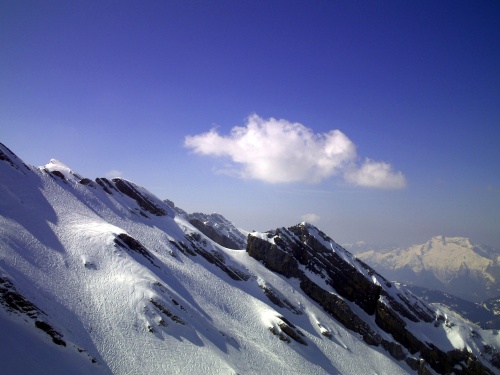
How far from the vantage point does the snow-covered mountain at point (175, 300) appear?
99.6 feet

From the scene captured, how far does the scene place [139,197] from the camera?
8719cm

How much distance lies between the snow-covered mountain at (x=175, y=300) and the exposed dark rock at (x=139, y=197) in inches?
18.7

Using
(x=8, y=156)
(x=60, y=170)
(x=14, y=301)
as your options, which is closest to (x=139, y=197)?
(x=60, y=170)

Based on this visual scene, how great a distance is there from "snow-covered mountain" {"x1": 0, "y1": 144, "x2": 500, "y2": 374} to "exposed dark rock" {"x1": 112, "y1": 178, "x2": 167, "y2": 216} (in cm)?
48

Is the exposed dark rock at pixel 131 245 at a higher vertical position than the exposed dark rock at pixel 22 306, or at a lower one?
higher

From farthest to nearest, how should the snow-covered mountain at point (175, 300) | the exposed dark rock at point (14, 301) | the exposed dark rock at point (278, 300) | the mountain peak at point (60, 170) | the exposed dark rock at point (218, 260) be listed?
the mountain peak at point (60, 170), the exposed dark rock at point (218, 260), the exposed dark rock at point (278, 300), the snow-covered mountain at point (175, 300), the exposed dark rock at point (14, 301)

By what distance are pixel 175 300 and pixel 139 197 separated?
5120 centimetres

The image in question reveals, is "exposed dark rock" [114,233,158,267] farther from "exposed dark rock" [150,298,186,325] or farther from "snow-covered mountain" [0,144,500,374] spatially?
"exposed dark rock" [150,298,186,325]

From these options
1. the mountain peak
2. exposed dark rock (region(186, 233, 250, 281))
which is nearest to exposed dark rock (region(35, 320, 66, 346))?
exposed dark rock (region(186, 233, 250, 281))

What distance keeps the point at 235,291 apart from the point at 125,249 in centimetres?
2374

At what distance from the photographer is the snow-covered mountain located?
99.6ft

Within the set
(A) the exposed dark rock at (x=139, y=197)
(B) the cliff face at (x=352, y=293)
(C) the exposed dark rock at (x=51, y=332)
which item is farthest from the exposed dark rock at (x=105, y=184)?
(C) the exposed dark rock at (x=51, y=332)

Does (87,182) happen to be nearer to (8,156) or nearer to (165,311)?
(8,156)

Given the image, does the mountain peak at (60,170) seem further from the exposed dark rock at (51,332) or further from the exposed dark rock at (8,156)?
the exposed dark rock at (51,332)
